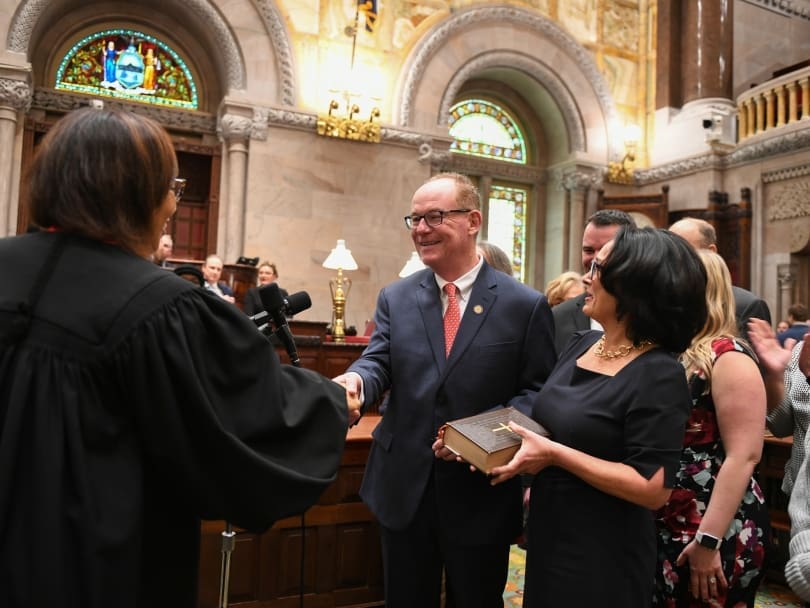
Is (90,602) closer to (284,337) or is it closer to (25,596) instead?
(25,596)

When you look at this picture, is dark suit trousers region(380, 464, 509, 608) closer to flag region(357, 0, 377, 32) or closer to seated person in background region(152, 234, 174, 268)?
seated person in background region(152, 234, 174, 268)

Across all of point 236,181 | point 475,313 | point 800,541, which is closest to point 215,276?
point 236,181

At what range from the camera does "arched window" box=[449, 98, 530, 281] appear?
12.5 metres

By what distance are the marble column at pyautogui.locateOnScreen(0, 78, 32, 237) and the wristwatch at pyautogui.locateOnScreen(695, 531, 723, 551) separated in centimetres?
903

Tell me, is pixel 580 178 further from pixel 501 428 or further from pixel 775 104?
pixel 501 428

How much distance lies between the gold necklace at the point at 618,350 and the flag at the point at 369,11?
9.65 metres

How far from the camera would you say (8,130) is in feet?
28.4

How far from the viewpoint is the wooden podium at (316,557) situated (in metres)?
A: 3.28

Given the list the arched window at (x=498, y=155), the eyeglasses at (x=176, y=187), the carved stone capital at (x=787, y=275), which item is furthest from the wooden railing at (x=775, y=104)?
the eyeglasses at (x=176, y=187)

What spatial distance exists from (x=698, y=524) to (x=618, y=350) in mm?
697

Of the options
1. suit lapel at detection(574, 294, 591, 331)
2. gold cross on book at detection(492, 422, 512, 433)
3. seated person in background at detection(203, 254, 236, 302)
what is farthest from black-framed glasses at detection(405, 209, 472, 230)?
seated person in background at detection(203, 254, 236, 302)

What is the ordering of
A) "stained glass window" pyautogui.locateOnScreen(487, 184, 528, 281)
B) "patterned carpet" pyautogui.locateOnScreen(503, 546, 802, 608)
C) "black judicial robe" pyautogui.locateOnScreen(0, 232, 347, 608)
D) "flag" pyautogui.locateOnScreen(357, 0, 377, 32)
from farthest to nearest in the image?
"stained glass window" pyautogui.locateOnScreen(487, 184, 528, 281)
"flag" pyautogui.locateOnScreen(357, 0, 377, 32)
"patterned carpet" pyautogui.locateOnScreen(503, 546, 802, 608)
"black judicial robe" pyautogui.locateOnScreen(0, 232, 347, 608)

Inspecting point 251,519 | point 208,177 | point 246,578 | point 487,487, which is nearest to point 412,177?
point 208,177

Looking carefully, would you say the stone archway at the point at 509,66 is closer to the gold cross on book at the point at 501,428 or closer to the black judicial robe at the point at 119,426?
the gold cross on book at the point at 501,428
